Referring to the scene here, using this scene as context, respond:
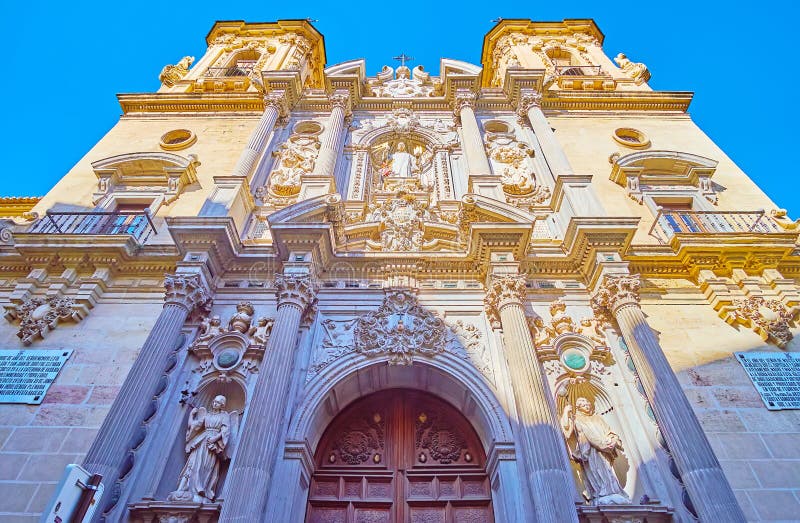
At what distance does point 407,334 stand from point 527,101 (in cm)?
917

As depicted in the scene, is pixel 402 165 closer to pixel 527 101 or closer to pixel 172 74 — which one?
pixel 527 101

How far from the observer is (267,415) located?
7094mm

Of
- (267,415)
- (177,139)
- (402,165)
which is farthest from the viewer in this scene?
(177,139)

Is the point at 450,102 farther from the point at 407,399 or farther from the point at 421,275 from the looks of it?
the point at 407,399

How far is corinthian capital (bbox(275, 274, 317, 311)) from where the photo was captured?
28.5 ft

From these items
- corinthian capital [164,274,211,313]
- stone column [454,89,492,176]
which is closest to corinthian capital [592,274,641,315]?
stone column [454,89,492,176]

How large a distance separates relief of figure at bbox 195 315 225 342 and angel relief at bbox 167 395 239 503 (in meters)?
1.23

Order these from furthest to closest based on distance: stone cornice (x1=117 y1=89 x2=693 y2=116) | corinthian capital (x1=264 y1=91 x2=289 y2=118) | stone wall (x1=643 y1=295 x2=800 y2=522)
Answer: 1. stone cornice (x1=117 y1=89 x2=693 y2=116)
2. corinthian capital (x1=264 y1=91 x2=289 y2=118)
3. stone wall (x1=643 y1=295 x2=800 y2=522)

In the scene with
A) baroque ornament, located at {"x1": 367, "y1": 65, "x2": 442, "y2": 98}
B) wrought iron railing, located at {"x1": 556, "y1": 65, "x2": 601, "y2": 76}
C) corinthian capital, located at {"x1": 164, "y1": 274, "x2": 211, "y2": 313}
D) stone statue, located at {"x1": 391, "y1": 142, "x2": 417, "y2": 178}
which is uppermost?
wrought iron railing, located at {"x1": 556, "y1": 65, "x2": 601, "y2": 76}

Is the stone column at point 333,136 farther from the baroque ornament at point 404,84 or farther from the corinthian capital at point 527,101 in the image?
the corinthian capital at point 527,101

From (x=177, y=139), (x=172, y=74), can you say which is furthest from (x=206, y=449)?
(x=172, y=74)

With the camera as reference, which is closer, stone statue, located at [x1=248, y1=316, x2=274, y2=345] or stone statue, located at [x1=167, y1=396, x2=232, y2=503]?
stone statue, located at [x1=167, y1=396, x2=232, y2=503]

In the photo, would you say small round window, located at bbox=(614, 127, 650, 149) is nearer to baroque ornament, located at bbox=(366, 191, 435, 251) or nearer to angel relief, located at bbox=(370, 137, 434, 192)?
angel relief, located at bbox=(370, 137, 434, 192)

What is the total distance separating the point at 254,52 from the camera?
2053cm
